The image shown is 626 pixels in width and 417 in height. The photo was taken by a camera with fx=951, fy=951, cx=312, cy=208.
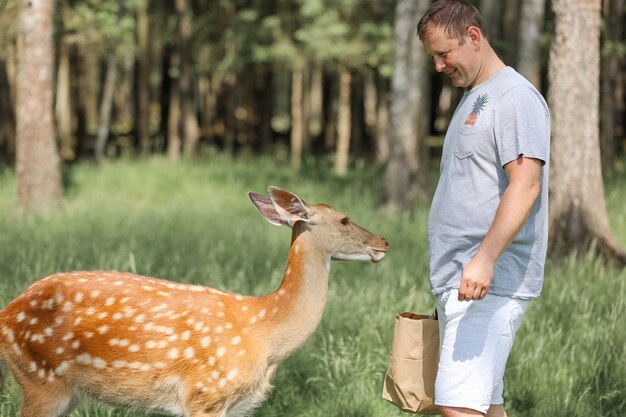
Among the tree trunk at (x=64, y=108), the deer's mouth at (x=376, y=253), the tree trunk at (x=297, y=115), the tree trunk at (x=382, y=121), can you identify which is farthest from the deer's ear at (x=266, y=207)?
the tree trunk at (x=64, y=108)

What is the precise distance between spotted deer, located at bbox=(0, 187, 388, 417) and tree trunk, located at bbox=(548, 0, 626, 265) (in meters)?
5.22

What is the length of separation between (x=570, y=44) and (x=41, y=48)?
7624 millimetres

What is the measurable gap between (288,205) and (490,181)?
3.36 ft

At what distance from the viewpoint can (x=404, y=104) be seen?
46.8 ft

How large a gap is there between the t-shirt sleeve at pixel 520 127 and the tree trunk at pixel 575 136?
582 centimetres

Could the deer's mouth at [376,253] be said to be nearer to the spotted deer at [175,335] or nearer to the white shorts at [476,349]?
the spotted deer at [175,335]

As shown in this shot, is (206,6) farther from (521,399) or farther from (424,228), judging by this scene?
(521,399)

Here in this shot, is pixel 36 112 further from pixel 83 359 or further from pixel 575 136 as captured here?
pixel 83 359

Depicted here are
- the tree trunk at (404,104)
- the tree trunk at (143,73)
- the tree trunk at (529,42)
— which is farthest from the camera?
the tree trunk at (143,73)

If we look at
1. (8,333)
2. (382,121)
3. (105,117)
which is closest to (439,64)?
(8,333)

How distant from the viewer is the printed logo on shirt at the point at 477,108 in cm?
380

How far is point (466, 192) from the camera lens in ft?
12.7

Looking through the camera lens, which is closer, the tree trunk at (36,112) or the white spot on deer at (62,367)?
the white spot on deer at (62,367)

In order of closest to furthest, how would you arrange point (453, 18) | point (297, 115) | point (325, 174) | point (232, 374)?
point (453, 18), point (232, 374), point (325, 174), point (297, 115)
